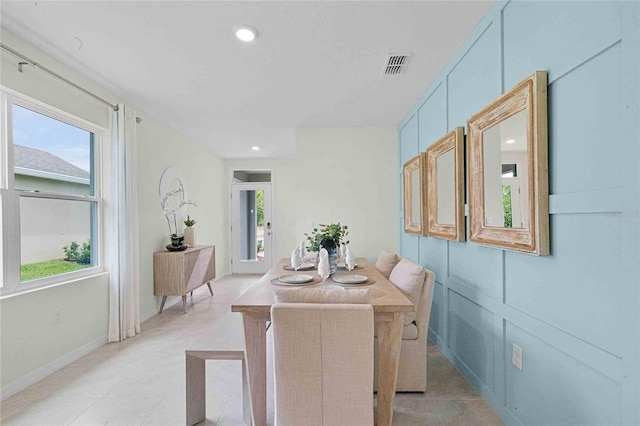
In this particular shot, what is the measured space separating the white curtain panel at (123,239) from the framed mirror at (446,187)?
311 centimetres

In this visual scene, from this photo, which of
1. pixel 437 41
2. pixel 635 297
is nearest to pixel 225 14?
pixel 437 41

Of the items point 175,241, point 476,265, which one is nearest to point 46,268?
point 175,241

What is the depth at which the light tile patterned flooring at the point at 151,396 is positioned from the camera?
1934 millimetres

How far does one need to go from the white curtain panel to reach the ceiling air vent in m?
2.70

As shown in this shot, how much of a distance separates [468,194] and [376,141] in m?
2.51

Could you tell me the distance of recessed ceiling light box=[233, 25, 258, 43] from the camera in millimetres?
2137

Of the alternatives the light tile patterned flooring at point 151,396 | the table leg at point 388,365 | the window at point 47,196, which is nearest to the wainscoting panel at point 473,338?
the light tile patterned flooring at point 151,396

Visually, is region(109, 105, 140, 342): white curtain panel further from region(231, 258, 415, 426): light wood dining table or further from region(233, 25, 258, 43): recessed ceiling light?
region(231, 258, 415, 426): light wood dining table

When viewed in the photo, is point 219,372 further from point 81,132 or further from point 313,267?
point 81,132

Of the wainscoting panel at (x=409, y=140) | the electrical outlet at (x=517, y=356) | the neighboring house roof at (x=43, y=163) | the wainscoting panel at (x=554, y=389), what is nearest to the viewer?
the wainscoting panel at (x=554, y=389)

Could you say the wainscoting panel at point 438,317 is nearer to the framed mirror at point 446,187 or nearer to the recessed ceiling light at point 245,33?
the framed mirror at point 446,187

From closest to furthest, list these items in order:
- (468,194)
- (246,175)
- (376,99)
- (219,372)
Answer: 1. (468,194)
2. (219,372)
3. (376,99)
4. (246,175)

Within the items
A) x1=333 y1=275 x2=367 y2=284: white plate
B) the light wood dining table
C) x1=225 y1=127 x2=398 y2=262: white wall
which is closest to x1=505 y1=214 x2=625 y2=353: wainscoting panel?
the light wood dining table

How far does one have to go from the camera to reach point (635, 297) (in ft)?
3.37
